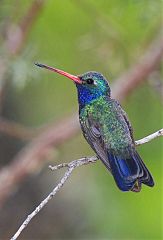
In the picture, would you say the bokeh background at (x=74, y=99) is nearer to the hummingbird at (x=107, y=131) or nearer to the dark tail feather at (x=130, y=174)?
the hummingbird at (x=107, y=131)

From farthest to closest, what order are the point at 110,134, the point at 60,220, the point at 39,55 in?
the point at 60,220 → the point at 39,55 → the point at 110,134

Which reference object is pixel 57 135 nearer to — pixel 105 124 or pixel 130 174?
pixel 105 124

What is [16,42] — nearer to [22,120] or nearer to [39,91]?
[39,91]

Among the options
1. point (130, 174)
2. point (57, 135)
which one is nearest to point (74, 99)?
point (57, 135)

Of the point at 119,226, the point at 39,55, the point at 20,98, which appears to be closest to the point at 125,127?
the point at 39,55

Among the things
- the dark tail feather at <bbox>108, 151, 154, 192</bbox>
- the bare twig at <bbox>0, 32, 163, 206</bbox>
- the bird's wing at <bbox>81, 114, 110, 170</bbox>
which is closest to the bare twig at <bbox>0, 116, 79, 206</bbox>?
the bare twig at <bbox>0, 32, 163, 206</bbox>

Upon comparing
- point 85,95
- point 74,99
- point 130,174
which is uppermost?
point 74,99
